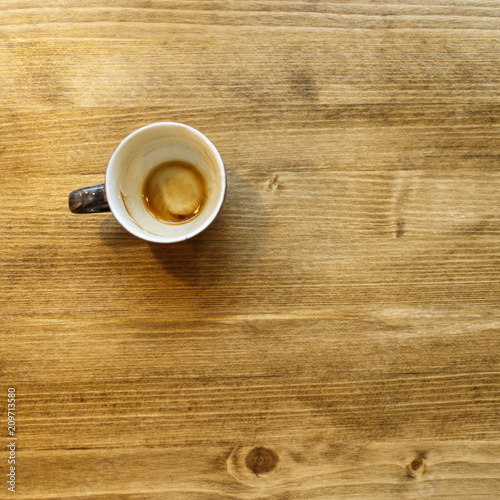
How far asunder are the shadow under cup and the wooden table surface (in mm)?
47

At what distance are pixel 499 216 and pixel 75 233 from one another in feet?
2.42

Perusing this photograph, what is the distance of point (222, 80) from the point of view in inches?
27.9

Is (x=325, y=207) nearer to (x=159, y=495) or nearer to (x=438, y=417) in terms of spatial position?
(x=438, y=417)

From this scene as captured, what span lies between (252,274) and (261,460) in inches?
12.6

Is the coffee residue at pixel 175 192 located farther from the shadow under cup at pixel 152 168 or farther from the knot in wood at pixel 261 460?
the knot in wood at pixel 261 460

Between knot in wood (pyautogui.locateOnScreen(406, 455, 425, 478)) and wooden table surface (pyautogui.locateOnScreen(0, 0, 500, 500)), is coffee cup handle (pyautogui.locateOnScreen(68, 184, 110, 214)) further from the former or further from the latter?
knot in wood (pyautogui.locateOnScreen(406, 455, 425, 478))

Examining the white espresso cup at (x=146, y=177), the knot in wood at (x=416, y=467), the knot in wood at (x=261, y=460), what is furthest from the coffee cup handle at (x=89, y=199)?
the knot in wood at (x=416, y=467)

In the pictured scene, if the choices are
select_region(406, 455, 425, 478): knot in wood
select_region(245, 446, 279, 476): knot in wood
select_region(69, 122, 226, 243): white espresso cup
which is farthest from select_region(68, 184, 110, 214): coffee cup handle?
select_region(406, 455, 425, 478): knot in wood

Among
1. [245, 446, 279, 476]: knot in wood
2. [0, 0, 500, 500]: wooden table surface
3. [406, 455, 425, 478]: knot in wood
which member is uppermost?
[0, 0, 500, 500]: wooden table surface

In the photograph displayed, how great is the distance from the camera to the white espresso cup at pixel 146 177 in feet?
1.98

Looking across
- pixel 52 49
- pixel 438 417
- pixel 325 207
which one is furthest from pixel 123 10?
pixel 438 417

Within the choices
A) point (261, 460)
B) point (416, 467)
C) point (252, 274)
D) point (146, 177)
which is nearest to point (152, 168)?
point (146, 177)

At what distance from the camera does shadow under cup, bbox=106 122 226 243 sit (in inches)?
23.9

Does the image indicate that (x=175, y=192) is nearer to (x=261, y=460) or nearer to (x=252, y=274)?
(x=252, y=274)
